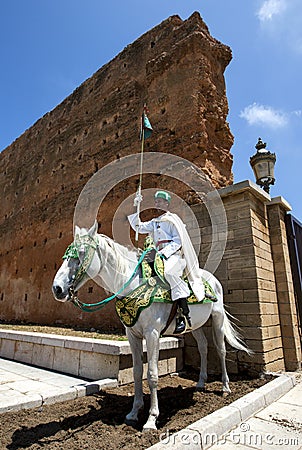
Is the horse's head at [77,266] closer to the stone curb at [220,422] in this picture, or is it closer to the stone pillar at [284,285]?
the stone curb at [220,422]

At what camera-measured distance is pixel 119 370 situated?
4.53m

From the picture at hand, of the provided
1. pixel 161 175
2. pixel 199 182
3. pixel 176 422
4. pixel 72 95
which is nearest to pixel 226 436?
pixel 176 422

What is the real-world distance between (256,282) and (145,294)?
2700 millimetres

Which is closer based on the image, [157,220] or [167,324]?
[167,324]

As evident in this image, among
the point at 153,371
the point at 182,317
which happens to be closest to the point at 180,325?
the point at 182,317

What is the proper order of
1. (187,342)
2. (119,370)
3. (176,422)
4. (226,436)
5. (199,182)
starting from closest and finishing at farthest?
(226,436) → (176,422) → (119,370) → (187,342) → (199,182)

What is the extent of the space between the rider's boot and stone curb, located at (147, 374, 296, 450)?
0.94 metres

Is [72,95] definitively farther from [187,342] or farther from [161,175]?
[187,342]

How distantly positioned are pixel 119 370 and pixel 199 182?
497cm

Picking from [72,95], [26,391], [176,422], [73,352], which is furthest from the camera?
[72,95]

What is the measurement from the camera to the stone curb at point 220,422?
8.06 feet

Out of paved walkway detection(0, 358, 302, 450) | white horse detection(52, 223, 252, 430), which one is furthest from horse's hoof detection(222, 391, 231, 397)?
white horse detection(52, 223, 252, 430)

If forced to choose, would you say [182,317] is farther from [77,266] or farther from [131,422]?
[77,266]

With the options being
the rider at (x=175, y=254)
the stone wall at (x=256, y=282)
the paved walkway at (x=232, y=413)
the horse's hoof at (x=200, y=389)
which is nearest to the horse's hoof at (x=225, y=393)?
the horse's hoof at (x=200, y=389)
